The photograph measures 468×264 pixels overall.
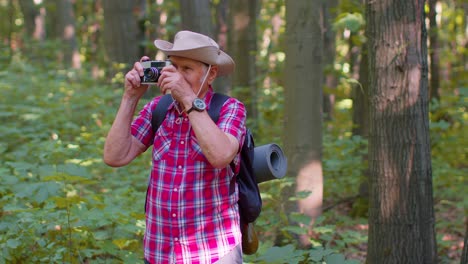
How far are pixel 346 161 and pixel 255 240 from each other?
590 centimetres

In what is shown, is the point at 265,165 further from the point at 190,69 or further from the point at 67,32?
the point at 67,32

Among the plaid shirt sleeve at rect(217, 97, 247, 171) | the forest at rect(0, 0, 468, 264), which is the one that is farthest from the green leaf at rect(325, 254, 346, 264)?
the plaid shirt sleeve at rect(217, 97, 247, 171)

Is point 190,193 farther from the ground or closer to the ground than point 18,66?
closer to the ground

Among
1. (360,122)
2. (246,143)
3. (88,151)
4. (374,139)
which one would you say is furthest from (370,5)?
(360,122)

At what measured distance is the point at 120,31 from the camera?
13570 millimetres

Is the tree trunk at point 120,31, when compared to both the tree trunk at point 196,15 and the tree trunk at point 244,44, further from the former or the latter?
the tree trunk at point 196,15

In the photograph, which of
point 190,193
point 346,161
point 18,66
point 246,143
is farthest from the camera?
point 18,66

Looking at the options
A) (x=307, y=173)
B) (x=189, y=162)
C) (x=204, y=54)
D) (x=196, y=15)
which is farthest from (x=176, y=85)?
(x=196, y=15)

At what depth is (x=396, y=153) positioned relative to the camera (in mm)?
4695

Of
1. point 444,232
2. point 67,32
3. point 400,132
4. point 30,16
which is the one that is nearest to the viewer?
point 400,132

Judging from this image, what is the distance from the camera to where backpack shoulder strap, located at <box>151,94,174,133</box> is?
10.5 feet

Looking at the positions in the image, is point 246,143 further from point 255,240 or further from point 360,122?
point 360,122

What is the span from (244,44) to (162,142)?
862 centimetres

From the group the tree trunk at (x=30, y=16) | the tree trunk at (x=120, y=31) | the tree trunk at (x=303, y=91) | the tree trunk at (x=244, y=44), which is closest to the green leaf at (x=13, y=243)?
the tree trunk at (x=303, y=91)
